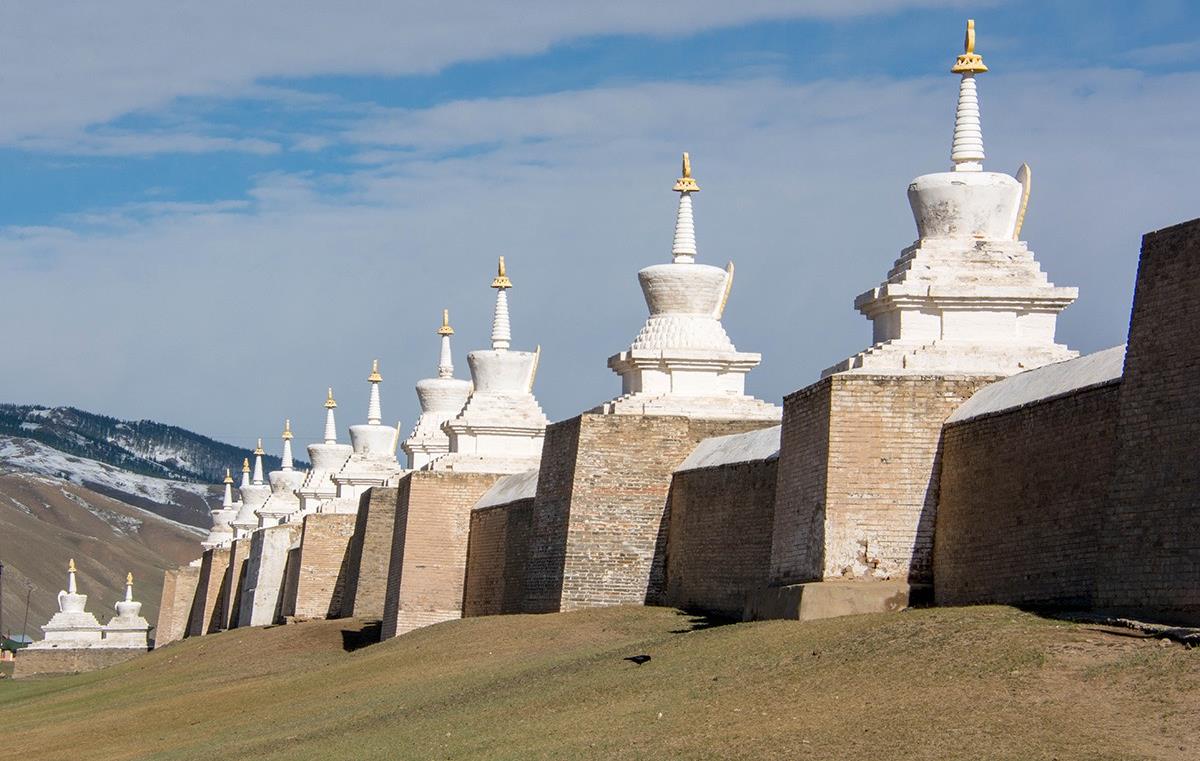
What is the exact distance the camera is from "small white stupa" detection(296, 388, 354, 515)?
54719 mm

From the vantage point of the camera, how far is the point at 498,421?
3747 cm

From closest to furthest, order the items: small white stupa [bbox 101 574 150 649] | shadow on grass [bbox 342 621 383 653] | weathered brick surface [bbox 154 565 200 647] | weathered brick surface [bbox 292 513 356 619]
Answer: shadow on grass [bbox 342 621 383 653] < weathered brick surface [bbox 292 513 356 619] < small white stupa [bbox 101 574 150 649] < weathered brick surface [bbox 154 565 200 647]

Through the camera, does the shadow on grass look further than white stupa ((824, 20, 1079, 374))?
Yes

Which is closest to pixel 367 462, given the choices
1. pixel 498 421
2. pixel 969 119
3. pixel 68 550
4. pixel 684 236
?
pixel 498 421

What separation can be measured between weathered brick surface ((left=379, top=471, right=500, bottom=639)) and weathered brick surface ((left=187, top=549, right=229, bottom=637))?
2709 cm

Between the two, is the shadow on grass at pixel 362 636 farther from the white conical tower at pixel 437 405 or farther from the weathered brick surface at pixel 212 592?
the weathered brick surface at pixel 212 592

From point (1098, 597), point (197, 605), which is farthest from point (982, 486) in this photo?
point (197, 605)

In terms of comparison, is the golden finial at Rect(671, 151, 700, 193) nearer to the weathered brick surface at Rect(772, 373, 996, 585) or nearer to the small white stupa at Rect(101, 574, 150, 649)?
the weathered brick surface at Rect(772, 373, 996, 585)

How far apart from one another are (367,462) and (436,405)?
4.07 metres

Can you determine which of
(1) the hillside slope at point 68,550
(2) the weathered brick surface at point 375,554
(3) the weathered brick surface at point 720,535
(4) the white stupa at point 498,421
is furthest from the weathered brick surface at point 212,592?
(1) the hillside slope at point 68,550

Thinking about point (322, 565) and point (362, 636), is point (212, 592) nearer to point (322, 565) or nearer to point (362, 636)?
point (322, 565)

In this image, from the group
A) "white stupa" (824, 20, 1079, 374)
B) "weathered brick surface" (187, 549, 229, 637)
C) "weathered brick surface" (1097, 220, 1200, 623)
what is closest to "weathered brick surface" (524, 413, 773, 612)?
"white stupa" (824, 20, 1079, 374)

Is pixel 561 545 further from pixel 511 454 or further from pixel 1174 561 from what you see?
pixel 1174 561

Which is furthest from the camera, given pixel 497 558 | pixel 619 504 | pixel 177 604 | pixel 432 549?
pixel 177 604
